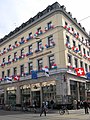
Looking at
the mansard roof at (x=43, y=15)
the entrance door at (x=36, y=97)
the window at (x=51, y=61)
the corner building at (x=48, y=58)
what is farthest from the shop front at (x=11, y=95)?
the mansard roof at (x=43, y=15)

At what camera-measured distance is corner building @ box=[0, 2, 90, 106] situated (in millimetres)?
28219

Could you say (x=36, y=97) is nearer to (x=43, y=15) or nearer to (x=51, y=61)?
(x=51, y=61)

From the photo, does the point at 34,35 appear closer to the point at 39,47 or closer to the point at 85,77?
the point at 39,47

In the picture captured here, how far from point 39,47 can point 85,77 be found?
32.4 ft

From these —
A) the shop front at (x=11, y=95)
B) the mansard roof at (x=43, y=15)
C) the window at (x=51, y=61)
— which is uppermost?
the mansard roof at (x=43, y=15)

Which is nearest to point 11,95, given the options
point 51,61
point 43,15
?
point 51,61

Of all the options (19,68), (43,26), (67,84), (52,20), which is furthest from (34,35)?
(67,84)

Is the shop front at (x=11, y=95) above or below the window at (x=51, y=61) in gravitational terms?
below

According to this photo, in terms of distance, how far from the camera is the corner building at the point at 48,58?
1111 inches

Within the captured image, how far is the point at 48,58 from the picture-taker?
3030 centimetres

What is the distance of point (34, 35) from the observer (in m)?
34.1

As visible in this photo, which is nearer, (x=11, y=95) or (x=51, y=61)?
(x=51, y=61)

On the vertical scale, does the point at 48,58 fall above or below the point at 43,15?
below

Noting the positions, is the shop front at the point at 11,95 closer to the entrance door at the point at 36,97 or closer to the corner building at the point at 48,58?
the corner building at the point at 48,58
